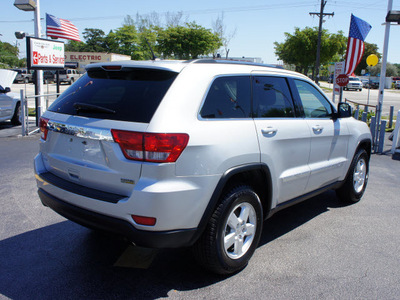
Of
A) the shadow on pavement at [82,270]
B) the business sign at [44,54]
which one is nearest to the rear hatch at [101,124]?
the shadow on pavement at [82,270]

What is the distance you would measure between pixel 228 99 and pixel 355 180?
118 inches

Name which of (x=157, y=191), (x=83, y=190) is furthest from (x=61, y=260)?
(x=157, y=191)

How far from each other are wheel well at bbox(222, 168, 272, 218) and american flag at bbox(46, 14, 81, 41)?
1354cm

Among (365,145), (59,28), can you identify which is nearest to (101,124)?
(365,145)

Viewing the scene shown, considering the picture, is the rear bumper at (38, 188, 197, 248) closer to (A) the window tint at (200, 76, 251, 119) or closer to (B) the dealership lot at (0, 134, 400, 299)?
(B) the dealership lot at (0, 134, 400, 299)

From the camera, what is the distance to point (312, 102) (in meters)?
4.44

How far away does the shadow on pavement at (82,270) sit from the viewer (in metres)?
3.03

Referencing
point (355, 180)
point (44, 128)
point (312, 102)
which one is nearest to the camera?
point (44, 128)

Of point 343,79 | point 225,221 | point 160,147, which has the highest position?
point 343,79

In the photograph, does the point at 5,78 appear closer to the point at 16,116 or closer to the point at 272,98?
the point at 16,116

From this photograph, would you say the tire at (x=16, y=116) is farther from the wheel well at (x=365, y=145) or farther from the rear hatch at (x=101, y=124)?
the wheel well at (x=365, y=145)

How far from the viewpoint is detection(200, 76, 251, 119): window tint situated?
3082 mm

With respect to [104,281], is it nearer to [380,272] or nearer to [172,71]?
[172,71]

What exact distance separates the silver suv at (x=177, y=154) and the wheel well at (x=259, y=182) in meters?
0.01
